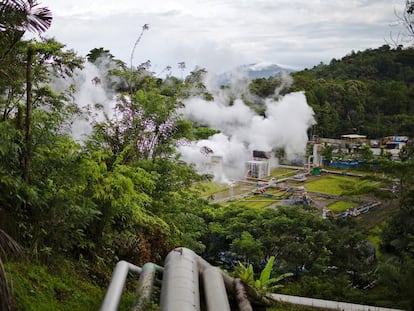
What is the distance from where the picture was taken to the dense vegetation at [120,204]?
412 cm

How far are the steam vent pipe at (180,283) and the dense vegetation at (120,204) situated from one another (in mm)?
739

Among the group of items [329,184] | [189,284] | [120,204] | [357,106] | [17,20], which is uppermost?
[357,106]

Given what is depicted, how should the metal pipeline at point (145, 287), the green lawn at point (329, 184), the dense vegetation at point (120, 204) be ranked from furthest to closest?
1. the green lawn at point (329, 184)
2. the dense vegetation at point (120, 204)
3. the metal pipeline at point (145, 287)

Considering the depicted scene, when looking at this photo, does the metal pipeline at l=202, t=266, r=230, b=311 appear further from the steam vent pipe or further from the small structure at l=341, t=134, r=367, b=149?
the small structure at l=341, t=134, r=367, b=149

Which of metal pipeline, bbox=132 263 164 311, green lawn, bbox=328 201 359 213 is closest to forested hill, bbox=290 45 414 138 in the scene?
green lawn, bbox=328 201 359 213

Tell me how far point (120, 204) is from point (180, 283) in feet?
4.62

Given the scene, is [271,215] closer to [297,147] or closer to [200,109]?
[200,109]

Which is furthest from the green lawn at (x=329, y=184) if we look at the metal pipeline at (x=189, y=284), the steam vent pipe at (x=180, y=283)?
the steam vent pipe at (x=180, y=283)

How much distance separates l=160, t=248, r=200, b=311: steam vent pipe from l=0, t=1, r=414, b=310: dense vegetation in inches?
29.1

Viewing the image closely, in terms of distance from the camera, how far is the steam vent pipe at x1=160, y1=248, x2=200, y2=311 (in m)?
3.35

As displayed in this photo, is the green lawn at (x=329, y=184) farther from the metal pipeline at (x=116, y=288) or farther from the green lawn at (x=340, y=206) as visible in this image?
the metal pipeline at (x=116, y=288)

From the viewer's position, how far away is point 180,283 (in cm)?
371

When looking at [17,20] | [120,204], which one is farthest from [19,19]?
[120,204]

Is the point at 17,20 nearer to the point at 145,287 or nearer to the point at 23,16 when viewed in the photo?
the point at 23,16
